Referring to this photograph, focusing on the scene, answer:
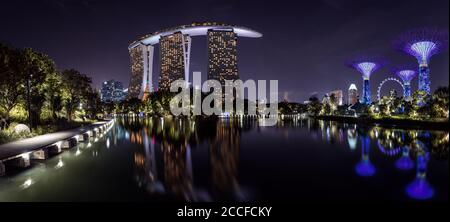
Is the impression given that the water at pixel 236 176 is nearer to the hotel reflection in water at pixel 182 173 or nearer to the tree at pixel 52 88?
the hotel reflection in water at pixel 182 173

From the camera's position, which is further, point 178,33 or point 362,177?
point 178,33

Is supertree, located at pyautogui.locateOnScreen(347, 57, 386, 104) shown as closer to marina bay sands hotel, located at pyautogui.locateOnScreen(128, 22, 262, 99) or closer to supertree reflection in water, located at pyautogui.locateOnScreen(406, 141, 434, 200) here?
supertree reflection in water, located at pyautogui.locateOnScreen(406, 141, 434, 200)

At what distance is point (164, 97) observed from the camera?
79.8 meters

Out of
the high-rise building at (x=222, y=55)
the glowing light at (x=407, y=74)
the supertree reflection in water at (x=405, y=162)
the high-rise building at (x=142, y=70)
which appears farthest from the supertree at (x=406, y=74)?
the high-rise building at (x=142, y=70)

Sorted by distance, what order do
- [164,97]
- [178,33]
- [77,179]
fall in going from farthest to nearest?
[178,33]
[164,97]
[77,179]

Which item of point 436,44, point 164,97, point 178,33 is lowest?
point 164,97

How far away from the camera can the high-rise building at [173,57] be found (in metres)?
169

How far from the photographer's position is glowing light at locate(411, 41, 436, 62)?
1981 inches

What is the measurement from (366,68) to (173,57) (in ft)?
403

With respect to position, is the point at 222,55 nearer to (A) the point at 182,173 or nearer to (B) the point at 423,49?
(B) the point at 423,49

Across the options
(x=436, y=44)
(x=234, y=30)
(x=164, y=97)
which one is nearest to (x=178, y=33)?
(x=234, y=30)

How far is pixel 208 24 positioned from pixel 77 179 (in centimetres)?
16976

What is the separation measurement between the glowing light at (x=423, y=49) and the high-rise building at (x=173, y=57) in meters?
127
